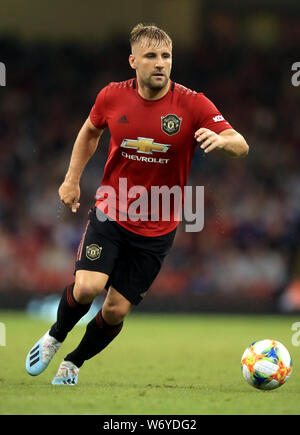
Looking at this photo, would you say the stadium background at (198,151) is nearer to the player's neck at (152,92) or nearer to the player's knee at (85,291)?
the player's knee at (85,291)

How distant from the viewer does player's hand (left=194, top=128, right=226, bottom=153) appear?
16.8 feet

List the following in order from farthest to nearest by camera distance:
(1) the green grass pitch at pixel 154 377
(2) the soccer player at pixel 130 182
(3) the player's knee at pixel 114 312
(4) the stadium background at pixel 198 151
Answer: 1. (4) the stadium background at pixel 198 151
2. (3) the player's knee at pixel 114 312
3. (2) the soccer player at pixel 130 182
4. (1) the green grass pitch at pixel 154 377

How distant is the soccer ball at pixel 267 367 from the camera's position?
5.53 meters

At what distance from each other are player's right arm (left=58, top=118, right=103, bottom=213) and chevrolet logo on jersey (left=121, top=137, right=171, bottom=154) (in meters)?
0.44

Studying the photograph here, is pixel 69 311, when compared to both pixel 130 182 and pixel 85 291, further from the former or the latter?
pixel 130 182

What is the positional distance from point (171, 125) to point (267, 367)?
1795mm

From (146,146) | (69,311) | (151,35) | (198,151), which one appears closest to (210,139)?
(146,146)

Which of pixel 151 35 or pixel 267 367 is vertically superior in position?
pixel 151 35

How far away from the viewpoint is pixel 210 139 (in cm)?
514

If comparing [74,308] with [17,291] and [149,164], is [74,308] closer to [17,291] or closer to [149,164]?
[149,164]

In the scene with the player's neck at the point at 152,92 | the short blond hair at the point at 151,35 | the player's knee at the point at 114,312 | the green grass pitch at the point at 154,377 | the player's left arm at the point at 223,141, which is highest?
the short blond hair at the point at 151,35

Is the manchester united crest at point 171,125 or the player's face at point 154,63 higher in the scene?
the player's face at point 154,63

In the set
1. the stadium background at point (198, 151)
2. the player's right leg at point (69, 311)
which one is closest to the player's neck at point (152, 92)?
the player's right leg at point (69, 311)
